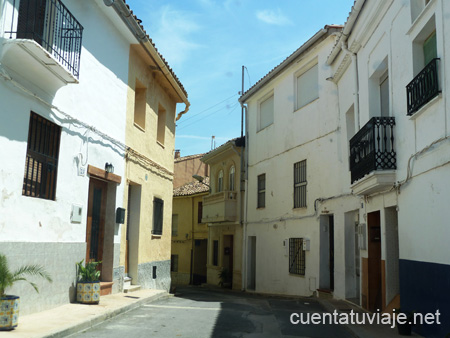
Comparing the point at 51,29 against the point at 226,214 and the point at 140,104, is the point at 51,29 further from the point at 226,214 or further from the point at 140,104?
the point at 226,214

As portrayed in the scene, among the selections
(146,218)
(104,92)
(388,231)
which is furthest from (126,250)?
(388,231)

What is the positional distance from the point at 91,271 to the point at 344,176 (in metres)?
7.16

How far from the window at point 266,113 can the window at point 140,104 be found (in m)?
7.13

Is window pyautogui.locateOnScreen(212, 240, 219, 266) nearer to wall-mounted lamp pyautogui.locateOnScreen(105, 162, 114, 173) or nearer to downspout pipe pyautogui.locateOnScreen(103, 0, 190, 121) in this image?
downspout pipe pyautogui.locateOnScreen(103, 0, 190, 121)

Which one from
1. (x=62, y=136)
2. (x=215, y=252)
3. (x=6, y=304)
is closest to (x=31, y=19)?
(x=62, y=136)

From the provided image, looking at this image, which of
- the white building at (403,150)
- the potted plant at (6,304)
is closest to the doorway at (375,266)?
the white building at (403,150)

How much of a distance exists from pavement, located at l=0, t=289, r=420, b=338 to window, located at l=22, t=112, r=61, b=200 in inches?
77.4

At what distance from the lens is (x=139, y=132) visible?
42.0 ft

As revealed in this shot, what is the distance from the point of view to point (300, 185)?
16.1 m

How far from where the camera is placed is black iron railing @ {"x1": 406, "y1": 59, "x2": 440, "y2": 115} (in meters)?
6.90

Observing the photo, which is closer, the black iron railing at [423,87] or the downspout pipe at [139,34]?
the black iron railing at [423,87]

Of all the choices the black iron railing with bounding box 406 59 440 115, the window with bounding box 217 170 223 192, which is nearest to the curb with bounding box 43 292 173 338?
the black iron railing with bounding box 406 59 440 115

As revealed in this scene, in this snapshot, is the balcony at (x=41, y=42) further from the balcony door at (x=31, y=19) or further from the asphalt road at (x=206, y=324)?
the asphalt road at (x=206, y=324)

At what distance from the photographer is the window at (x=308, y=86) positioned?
1560 centimetres
